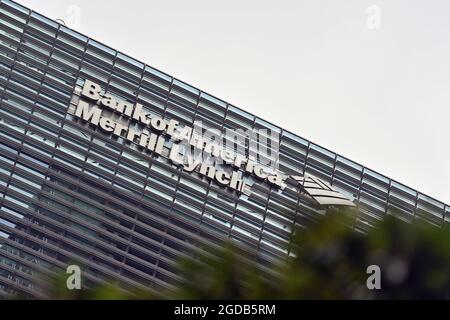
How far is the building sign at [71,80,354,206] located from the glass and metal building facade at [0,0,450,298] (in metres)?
0.50

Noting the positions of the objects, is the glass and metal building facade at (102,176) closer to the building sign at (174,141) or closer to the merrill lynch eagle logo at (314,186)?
the building sign at (174,141)

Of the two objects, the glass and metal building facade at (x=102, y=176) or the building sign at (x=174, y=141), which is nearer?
the glass and metal building facade at (x=102, y=176)

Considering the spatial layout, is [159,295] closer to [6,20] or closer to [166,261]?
[166,261]

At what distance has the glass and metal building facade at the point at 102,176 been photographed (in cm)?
4100

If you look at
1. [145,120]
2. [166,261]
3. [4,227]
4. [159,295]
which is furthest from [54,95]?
[159,295]

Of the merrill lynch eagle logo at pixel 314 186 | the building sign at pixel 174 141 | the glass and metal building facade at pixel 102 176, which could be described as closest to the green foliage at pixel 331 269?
the glass and metal building facade at pixel 102 176

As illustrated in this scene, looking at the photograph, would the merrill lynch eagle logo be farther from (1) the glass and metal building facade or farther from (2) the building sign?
(1) the glass and metal building facade

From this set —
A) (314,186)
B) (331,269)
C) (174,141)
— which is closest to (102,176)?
(174,141)

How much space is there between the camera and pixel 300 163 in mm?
48562

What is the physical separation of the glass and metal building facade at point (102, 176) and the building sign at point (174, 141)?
502 mm

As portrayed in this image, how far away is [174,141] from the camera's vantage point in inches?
1800

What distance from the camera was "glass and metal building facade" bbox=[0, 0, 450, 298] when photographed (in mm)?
41000

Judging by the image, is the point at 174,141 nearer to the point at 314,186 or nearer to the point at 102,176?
the point at 102,176

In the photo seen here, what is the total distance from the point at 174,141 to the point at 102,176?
5.20m
